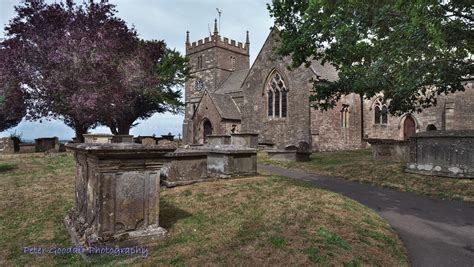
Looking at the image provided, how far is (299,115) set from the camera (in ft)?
76.4

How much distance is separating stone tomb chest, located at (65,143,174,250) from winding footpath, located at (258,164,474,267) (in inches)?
161

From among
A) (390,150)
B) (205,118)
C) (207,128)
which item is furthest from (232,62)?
(390,150)

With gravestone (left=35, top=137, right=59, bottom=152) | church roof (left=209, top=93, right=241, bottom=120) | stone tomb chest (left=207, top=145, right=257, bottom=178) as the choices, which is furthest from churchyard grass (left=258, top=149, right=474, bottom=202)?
gravestone (left=35, top=137, right=59, bottom=152)

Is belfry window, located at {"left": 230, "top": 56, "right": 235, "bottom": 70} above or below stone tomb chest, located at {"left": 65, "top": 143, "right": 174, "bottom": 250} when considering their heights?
above

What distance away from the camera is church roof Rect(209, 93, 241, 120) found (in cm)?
2753

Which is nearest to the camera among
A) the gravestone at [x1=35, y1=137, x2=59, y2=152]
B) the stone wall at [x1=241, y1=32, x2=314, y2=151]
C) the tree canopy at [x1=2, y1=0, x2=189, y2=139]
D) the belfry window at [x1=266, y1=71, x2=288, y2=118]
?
the tree canopy at [x1=2, y1=0, x2=189, y2=139]

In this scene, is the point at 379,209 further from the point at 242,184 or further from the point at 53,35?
the point at 53,35

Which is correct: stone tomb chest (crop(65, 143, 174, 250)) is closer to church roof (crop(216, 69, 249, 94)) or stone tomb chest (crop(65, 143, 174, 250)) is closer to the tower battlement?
church roof (crop(216, 69, 249, 94))

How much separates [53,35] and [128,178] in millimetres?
17072

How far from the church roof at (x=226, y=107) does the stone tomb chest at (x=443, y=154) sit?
1824 centimetres

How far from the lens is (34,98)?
56.9 ft

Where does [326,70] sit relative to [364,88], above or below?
Result: above

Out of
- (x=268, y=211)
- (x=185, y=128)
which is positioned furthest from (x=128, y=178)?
(x=185, y=128)

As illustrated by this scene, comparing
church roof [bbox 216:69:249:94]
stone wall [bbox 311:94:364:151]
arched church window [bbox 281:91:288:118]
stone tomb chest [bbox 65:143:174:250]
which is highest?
church roof [bbox 216:69:249:94]
